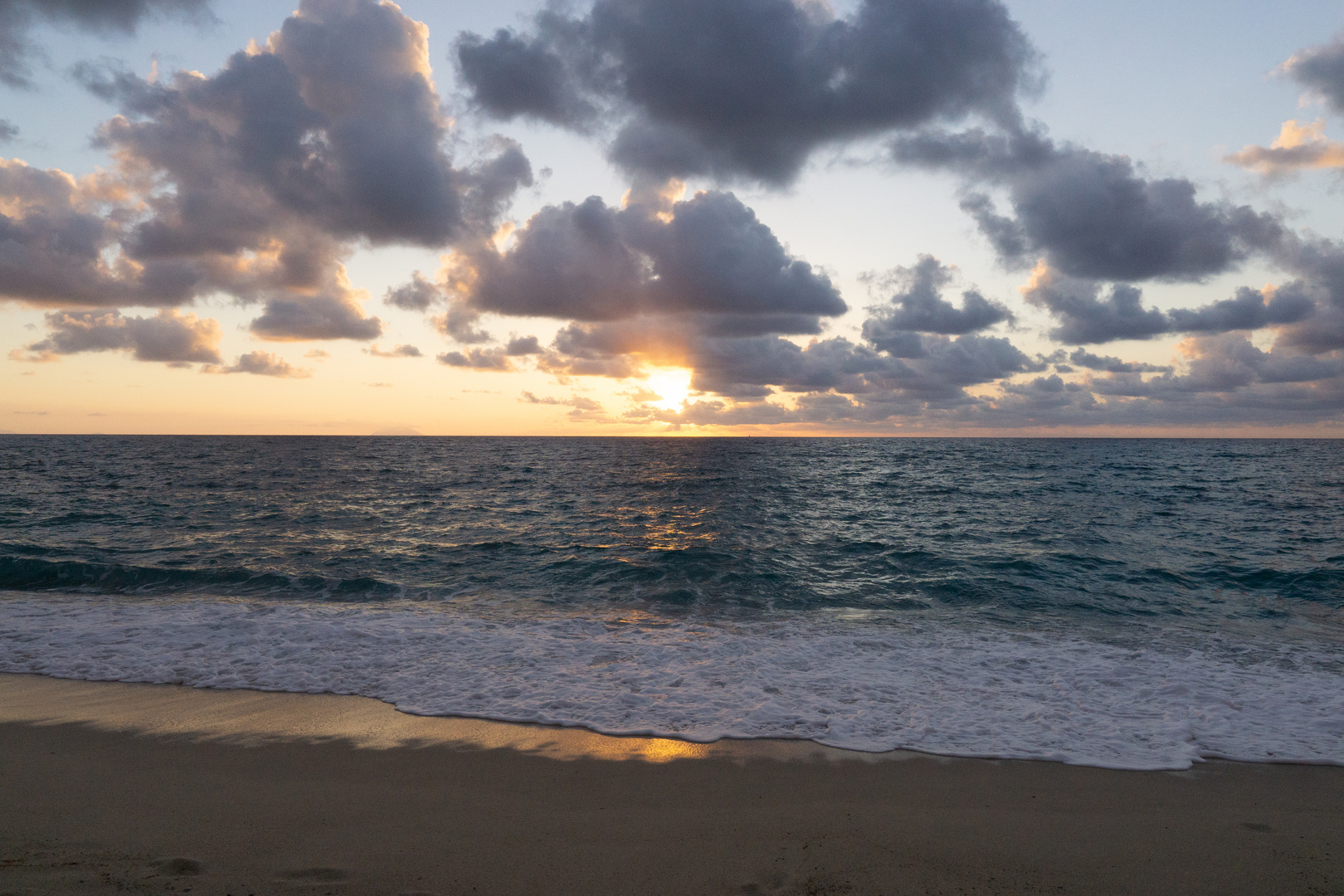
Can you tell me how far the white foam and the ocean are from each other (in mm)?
56

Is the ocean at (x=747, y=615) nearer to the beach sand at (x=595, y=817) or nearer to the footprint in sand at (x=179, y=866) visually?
the beach sand at (x=595, y=817)

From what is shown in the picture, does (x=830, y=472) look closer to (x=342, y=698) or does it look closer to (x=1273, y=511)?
(x=1273, y=511)

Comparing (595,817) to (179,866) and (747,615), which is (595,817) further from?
(747,615)

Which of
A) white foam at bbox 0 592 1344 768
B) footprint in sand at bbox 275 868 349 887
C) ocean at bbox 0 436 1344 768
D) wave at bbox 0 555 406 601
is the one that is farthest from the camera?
wave at bbox 0 555 406 601

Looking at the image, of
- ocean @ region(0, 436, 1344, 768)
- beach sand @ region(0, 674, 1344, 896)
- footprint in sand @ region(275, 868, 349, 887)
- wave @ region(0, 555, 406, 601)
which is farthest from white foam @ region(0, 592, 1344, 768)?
footprint in sand @ region(275, 868, 349, 887)

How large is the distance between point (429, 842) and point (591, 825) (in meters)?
1.26

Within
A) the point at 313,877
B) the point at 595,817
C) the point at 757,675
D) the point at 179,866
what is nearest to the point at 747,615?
the point at 757,675

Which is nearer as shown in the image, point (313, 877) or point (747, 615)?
point (313, 877)

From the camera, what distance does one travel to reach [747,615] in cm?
1336

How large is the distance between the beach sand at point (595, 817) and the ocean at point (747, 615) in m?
0.69

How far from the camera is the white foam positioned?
7246 mm

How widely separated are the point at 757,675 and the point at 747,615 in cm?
411

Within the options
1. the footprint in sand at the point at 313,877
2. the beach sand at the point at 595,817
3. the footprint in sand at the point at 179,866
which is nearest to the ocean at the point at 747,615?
the beach sand at the point at 595,817

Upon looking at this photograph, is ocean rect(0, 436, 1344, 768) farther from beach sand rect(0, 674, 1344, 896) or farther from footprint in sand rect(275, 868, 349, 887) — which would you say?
footprint in sand rect(275, 868, 349, 887)
